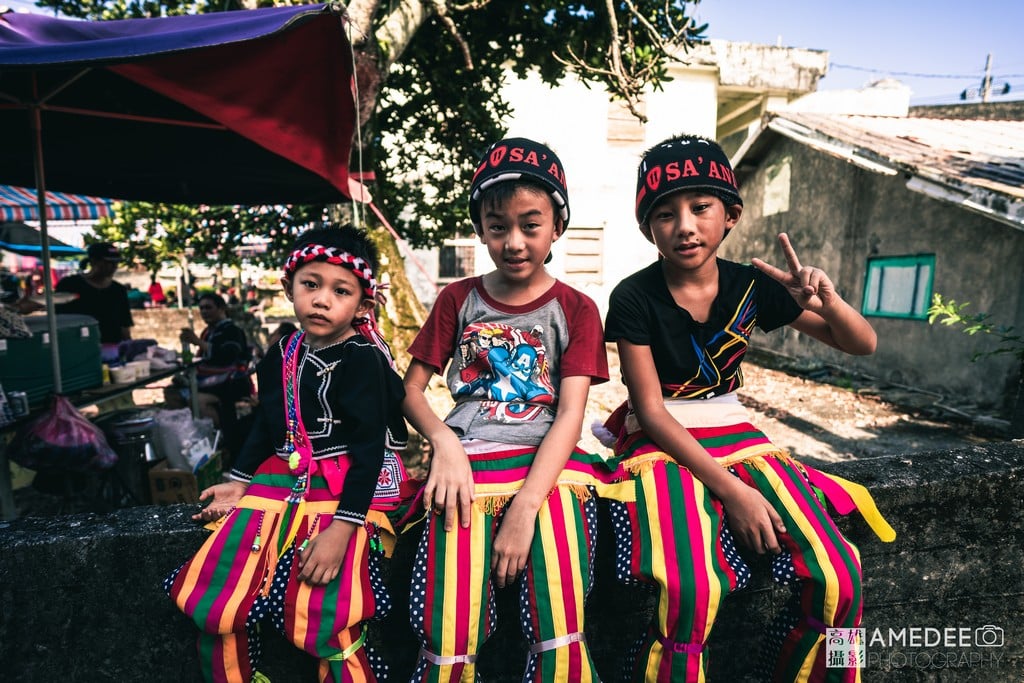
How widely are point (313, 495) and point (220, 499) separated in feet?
1.01

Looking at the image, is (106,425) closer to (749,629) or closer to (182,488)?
(182,488)

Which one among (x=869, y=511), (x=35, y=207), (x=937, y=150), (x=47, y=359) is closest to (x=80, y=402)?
(x=47, y=359)

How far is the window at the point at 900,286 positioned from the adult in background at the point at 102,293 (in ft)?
34.6

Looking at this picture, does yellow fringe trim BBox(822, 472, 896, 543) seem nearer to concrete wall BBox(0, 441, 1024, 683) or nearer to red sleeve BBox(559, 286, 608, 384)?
concrete wall BBox(0, 441, 1024, 683)

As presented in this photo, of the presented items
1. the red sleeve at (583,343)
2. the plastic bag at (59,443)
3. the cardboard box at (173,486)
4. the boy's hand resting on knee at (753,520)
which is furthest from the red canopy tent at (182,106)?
the boy's hand resting on knee at (753,520)

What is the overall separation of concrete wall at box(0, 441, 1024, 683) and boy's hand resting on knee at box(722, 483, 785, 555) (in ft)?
1.12

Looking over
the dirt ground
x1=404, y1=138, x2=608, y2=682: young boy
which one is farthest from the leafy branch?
x1=404, y1=138, x2=608, y2=682: young boy

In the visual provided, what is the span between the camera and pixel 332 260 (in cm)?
171

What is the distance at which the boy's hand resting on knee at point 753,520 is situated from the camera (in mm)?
1542

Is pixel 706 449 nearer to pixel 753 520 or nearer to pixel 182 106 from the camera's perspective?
pixel 753 520

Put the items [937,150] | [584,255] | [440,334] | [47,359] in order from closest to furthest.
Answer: [440,334] < [47,359] < [937,150] < [584,255]

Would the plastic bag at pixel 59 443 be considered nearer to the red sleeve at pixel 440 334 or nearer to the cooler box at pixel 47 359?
the cooler box at pixel 47 359

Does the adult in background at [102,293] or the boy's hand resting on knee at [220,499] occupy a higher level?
the adult in background at [102,293]

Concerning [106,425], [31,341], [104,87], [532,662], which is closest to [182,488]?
[106,425]
